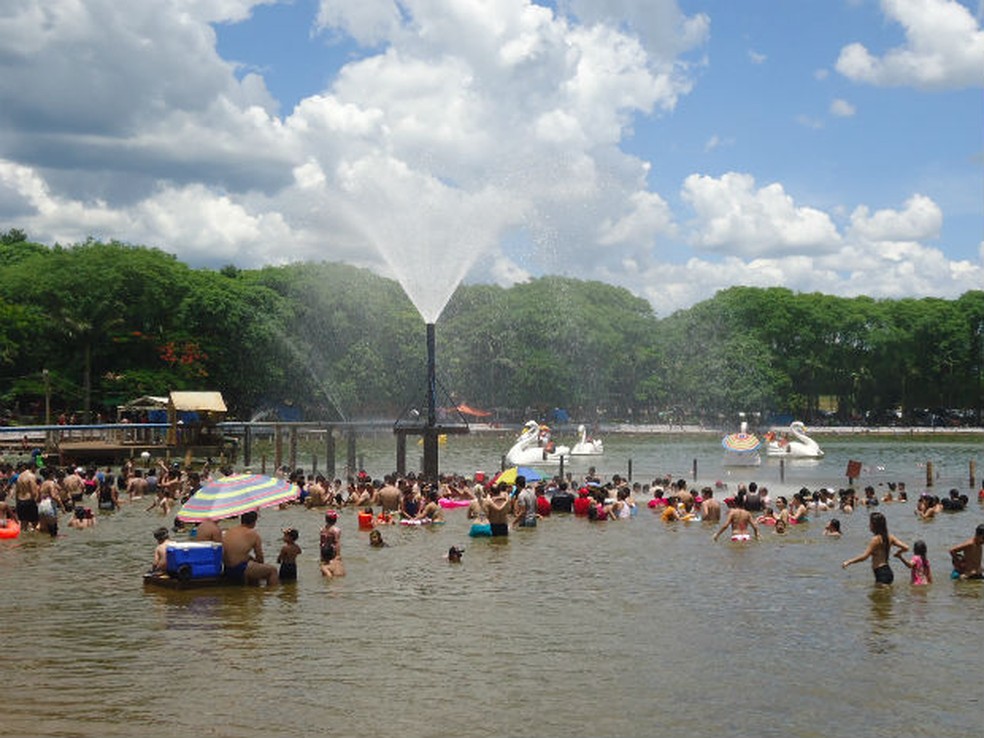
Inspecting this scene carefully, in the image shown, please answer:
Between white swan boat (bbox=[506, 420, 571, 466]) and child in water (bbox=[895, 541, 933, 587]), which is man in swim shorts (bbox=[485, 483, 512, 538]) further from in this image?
white swan boat (bbox=[506, 420, 571, 466])

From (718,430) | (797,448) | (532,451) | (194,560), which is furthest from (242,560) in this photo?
(718,430)

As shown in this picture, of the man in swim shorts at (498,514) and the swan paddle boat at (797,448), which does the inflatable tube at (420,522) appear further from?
the swan paddle boat at (797,448)

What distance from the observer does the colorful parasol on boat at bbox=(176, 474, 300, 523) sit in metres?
21.8

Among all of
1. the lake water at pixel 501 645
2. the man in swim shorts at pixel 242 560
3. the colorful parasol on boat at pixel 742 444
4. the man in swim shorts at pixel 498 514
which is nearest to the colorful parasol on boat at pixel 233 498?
the man in swim shorts at pixel 242 560

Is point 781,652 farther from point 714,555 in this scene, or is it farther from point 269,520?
point 269,520

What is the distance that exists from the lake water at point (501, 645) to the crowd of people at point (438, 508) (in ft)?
2.18

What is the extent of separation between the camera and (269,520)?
3472cm

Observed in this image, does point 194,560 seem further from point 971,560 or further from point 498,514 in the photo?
point 971,560

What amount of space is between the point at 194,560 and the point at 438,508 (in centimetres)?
A: 1333

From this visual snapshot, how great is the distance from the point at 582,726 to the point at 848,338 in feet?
409

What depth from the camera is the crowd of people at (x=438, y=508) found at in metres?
21.6

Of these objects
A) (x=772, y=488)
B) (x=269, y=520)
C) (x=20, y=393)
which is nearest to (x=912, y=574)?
(x=269, y=520)

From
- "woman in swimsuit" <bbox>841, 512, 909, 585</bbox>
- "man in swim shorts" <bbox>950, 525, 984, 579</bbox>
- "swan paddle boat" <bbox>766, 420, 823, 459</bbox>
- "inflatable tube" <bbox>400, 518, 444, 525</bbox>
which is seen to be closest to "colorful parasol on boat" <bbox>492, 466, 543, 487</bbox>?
"inflatable tube" <bbox>400, 518, 444, 525</bbox>

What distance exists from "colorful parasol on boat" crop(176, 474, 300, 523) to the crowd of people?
324mm
